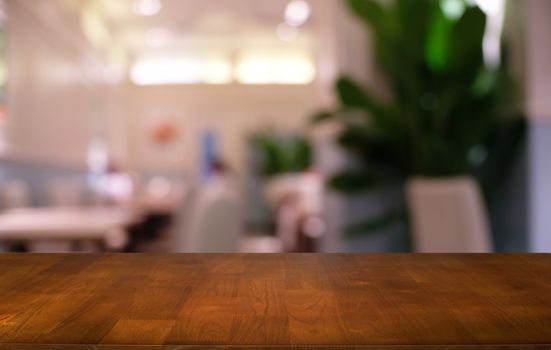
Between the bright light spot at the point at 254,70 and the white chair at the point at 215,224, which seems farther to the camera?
the bright light spot at the point at 254,70

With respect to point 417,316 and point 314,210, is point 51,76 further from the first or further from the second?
point 417,316

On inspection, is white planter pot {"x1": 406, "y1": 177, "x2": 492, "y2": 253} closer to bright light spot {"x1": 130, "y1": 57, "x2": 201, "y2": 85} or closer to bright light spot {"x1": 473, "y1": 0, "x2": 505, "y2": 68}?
bright light spot {"x1": 473, "y1": 0, "x2": 505, "y2": 68}

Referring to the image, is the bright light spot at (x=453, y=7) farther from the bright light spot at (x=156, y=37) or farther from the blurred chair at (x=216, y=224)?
the bright light spot at (x=156, y=37)

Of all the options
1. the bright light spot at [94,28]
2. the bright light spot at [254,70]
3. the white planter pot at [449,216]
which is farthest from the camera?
the bright light spot at [254,70]

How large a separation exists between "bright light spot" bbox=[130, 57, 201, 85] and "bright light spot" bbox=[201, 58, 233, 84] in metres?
0.14

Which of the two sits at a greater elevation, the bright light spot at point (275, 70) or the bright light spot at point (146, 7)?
the bright light spot at point (146, 7)

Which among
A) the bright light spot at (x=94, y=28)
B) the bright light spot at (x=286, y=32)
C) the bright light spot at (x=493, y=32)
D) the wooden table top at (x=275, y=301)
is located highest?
the bright light spot at (x=286, y=32)

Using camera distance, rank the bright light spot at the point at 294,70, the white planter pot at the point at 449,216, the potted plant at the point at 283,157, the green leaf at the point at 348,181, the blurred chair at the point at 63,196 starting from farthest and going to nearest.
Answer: the bright light spot at the point at 294,70 → the potted plant at the point at 283,157 → the blurred chair at the point at 63,196 → the green leaf at the point at 348,181 → the white planter pot at the point at 449,216

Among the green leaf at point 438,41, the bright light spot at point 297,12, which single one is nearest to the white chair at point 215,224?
the green leaf at point 438,41

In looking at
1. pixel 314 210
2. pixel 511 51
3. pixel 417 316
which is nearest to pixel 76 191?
pixel 314 210

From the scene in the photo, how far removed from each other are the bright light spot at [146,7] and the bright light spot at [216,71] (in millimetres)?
2415

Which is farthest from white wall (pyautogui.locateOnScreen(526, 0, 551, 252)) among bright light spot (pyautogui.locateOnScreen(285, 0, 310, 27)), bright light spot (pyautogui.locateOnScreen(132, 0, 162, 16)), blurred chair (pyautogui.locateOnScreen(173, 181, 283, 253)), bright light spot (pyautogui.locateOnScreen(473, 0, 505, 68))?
bright light spot (pyautogui.locateOnScreen(132, 0, 162, 16))

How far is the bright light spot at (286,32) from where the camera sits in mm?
8734

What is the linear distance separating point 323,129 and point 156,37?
21.8 feet
